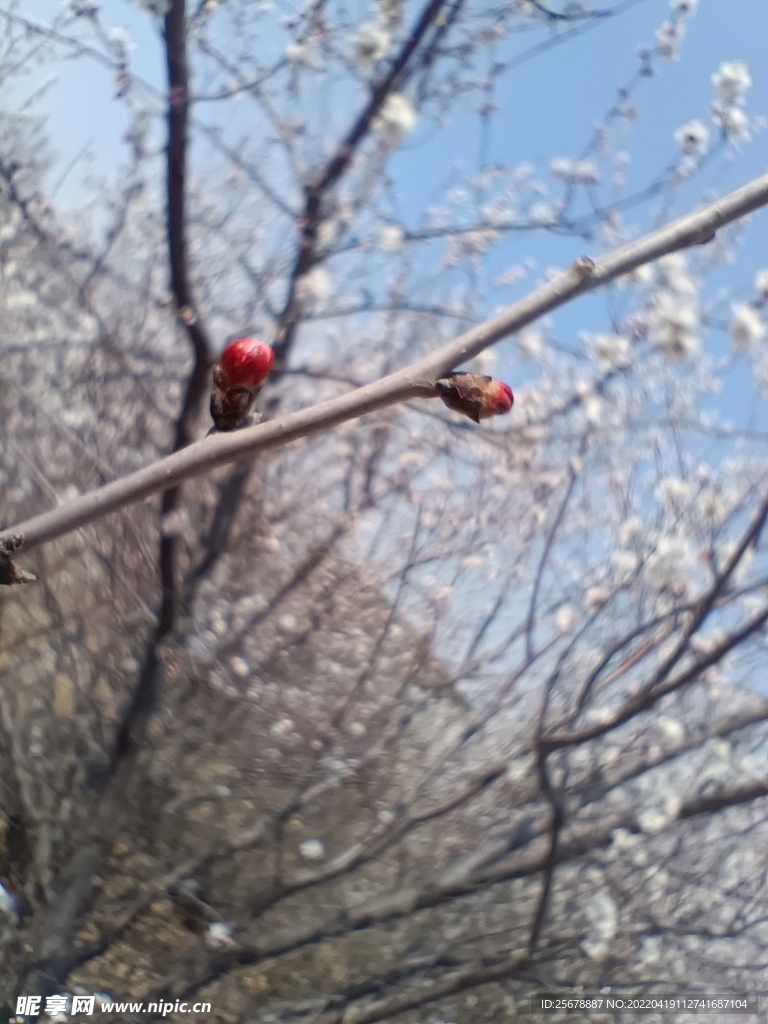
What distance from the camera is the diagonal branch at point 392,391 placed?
1.24 feet

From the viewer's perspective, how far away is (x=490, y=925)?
4.24 feet

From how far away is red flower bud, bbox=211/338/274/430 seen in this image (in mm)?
391

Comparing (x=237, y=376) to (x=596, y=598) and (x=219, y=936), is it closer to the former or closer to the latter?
(x=219, y=936)

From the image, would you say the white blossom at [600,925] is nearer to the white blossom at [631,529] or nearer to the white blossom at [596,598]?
the white blossom at [596,598]

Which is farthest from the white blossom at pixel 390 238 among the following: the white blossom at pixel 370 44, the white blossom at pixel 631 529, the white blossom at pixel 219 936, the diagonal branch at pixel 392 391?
the white blossom at pixel 219 936

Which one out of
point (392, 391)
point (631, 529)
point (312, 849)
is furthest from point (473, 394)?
point (631, 529)

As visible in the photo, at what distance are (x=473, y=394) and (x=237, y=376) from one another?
134 millimetres

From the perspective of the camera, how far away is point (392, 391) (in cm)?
39

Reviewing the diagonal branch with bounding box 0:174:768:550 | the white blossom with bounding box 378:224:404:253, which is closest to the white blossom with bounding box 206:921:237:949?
the diagonal branch with bounding box 0:174:768:550

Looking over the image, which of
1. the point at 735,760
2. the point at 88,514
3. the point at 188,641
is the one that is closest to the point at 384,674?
the point at 188,641

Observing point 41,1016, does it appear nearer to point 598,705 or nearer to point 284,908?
point 284,908

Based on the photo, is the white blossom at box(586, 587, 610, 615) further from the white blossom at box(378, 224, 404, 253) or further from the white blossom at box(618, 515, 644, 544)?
the white blossom at box(378, 224, 404, 253)

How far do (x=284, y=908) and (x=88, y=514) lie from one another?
43.2 inches

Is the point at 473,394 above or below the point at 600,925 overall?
above
